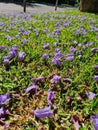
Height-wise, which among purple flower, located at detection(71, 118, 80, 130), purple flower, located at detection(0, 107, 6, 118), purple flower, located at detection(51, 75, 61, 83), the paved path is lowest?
the paved path

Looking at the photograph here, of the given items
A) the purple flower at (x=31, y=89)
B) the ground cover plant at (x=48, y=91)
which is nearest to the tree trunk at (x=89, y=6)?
the ground cover plant at (x=48, y=91)

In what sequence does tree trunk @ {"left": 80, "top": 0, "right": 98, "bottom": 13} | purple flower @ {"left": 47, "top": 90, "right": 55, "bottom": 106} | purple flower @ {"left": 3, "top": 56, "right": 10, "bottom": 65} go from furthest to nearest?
1. tree trunk @ {"left": 80, "top": 0, "right": 98, "bottom": 13}
2. purple flower @ {"left": 3, "top": 56, "right": 10, "bottom": 65}
3. purple flower @ {"left": 47, "top": 90, "right": 55, "bottom": 106}

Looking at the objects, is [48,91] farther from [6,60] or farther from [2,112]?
[6,60]

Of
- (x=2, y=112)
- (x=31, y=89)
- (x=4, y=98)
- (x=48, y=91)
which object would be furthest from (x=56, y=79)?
(x=2, y=112)

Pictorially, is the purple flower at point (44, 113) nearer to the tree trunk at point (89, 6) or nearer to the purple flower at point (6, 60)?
the purple flower at point (6, 60)

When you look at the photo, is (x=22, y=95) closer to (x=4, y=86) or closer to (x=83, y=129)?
(x=4, y=86)

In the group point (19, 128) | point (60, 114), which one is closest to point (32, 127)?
point (19, 128)

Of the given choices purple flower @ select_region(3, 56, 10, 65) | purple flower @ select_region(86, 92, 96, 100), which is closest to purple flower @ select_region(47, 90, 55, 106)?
purple flower @ select_region(86, 92, 96, 100)

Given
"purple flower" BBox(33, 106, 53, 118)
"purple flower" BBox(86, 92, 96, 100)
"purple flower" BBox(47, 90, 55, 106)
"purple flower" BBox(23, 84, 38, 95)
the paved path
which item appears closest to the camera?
"purple flower" BBox(33, 106, 53, 118)

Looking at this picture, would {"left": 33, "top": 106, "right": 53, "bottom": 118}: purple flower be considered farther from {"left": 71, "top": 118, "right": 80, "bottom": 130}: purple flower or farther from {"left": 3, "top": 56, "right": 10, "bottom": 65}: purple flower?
{"left": 3, "top": 56, "right": 10, "bottom": 65}: purple flower

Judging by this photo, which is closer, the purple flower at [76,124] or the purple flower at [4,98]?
the purple flower at [76,124]

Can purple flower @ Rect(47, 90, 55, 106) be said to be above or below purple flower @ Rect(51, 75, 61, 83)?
below
